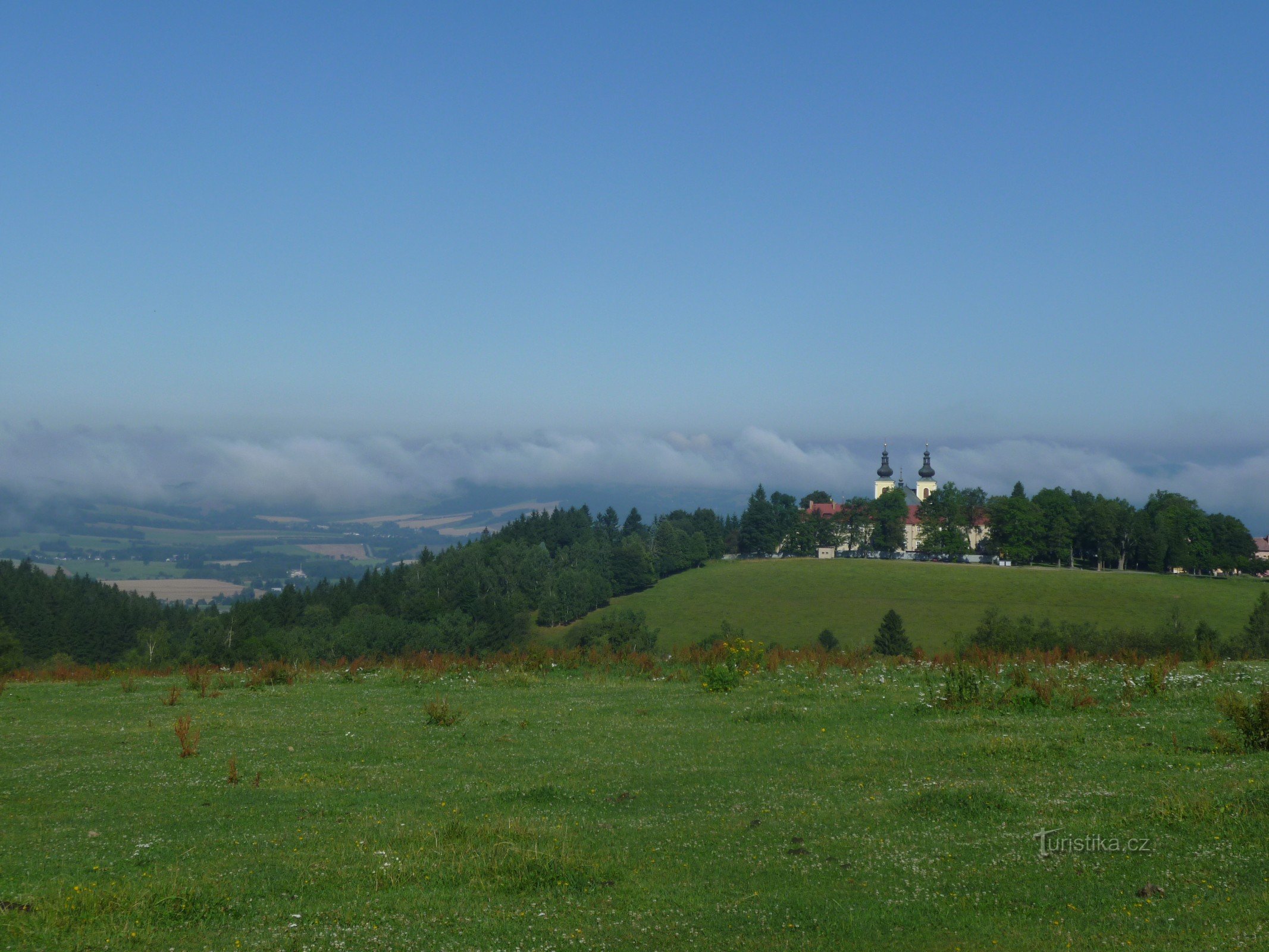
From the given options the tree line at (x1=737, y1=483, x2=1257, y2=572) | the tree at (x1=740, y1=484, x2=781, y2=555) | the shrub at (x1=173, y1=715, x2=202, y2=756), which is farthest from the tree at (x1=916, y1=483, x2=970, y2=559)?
the shrub at (x1=173, y1=715, x2=202, y2=756)

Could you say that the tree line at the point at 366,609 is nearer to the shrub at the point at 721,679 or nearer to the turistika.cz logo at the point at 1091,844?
the shrub at the point at 721,679

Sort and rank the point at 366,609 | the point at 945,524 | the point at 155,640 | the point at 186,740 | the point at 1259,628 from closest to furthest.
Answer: the point at 186,740 → the point at 1259,628 → the point at 155,640 → the point at 366,609 → the point at 945,524

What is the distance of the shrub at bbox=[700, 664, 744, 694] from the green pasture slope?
70.0 metres

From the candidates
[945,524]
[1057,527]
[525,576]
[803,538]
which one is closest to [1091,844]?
[525,576]

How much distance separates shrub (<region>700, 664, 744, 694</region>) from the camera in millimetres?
25891

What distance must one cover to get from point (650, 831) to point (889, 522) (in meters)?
177

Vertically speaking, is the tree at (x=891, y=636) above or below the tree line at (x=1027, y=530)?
below

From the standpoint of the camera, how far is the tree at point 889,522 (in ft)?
592

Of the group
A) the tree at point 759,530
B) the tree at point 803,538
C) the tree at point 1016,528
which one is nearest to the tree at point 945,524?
the tree at point 1016,528

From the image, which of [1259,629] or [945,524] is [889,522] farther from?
[1259,629]

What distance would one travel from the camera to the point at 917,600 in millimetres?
117250

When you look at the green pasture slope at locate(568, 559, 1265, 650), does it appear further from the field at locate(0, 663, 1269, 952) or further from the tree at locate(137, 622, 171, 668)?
the field at locate(0, 663, 1269, 952)

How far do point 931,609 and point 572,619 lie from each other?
53011 millimetres

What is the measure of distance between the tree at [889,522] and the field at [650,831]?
164178 mm
